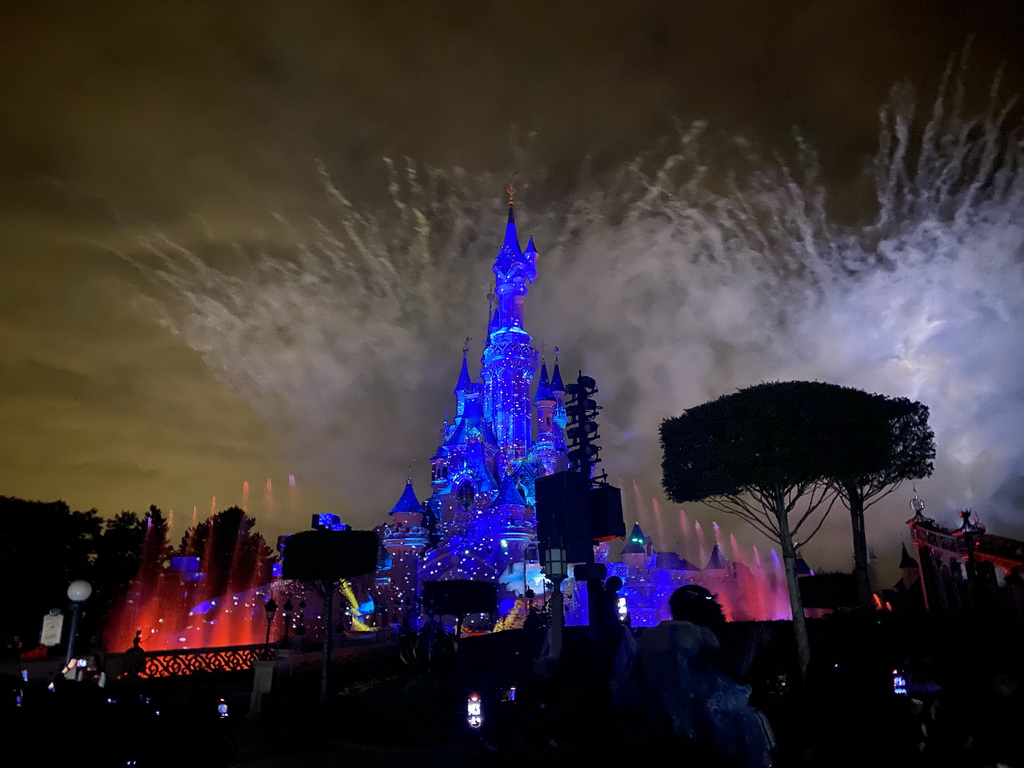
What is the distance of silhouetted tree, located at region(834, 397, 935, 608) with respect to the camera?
75.6ft

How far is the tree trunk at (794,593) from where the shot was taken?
1731cm

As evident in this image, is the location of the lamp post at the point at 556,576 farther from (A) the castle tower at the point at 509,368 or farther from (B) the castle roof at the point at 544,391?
(B) the castle roof at the point at 544,391

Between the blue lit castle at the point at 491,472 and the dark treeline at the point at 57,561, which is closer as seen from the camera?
the dark treeline at the point at 57,561

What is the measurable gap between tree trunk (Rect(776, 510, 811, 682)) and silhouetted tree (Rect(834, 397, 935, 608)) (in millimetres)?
4184

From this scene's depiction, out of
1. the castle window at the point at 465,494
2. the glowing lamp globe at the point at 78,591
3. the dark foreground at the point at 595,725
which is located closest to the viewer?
the dark foreground at the point at 595,725

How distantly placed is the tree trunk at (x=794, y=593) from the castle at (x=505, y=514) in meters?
14.2

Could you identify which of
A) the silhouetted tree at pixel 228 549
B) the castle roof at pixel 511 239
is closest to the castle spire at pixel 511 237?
the castle roof at pixel 511 239

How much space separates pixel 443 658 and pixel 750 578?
31.5 metres

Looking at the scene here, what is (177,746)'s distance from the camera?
233 inches

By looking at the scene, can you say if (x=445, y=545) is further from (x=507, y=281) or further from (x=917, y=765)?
Answer: (x=917, y=765)

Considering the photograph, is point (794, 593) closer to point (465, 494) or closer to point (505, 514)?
point (505, 514)

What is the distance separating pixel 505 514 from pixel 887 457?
2672 cm

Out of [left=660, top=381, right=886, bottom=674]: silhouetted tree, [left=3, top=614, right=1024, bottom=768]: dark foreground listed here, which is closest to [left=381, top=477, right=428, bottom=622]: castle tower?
[left=660, top=381, right=886, bottom=674]: silhouetted tree

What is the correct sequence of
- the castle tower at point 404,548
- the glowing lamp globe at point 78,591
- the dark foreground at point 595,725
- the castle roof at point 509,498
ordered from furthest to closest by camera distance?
the castle roof at point 509,498, the castle tower at point 404,548, the glowing lamp globe at point 78,591, the dark foreground at point 595,725
